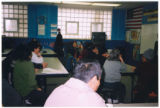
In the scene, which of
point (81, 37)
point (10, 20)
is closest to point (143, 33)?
point (81, 37)

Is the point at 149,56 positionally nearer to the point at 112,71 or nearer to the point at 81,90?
the point at 112,71

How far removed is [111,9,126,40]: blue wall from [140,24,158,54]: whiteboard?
171cm

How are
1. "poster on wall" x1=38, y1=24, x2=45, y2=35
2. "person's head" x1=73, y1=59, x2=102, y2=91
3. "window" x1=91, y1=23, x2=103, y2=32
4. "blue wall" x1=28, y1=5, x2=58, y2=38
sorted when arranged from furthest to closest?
"window" x1=91, y1=23, x2=103, y2=32, "poster on wall" x1=38, y1=24, x2=45, y2=35, "blue wall" x1=28, y1=5, x2=58, y2=38, "person's head" x1=73, y1=59, x2=102, y2=91

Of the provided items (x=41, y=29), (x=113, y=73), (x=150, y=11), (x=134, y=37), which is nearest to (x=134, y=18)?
(x=134, y=37)

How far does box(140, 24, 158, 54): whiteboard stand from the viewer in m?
5.78

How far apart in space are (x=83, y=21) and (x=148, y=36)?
9.67ft

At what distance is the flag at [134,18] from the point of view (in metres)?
7.05

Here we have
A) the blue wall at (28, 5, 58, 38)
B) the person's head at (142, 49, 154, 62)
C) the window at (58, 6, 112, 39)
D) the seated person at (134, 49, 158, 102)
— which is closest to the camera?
the seated person at (134, 49, 158, 102)

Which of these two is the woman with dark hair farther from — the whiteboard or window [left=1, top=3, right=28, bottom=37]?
window [left=1, top=3, right=28, bottom=37]

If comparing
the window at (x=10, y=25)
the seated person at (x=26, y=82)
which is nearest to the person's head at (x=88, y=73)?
the seated person at (x=26, y=82)

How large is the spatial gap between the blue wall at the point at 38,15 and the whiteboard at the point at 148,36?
141 inches

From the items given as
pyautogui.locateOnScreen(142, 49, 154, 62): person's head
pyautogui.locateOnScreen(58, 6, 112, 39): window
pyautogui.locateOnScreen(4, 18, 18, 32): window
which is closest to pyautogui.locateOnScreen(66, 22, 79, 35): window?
pyautogui.locateOnScreen(58, 6, 112, 39): window

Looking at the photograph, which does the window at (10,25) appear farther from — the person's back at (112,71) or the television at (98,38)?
the person's back at (112,71)

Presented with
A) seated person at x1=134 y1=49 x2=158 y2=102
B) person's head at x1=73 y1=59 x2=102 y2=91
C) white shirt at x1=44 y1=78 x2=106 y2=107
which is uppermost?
person's head at x1=73 y1=59 x2=102 y2=91
